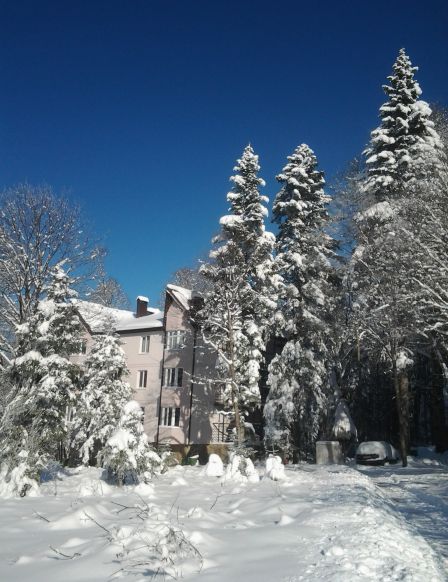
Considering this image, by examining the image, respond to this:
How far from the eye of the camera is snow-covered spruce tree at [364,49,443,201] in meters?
25.0

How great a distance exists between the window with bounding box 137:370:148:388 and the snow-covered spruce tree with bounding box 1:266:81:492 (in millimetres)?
19761

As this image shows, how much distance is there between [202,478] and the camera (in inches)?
623

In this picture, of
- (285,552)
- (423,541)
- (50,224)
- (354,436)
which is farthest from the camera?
(354,436)

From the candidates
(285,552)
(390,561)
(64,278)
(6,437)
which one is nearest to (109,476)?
(6,437)

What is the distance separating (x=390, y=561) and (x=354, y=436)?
22.9m

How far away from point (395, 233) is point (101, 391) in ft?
52.9

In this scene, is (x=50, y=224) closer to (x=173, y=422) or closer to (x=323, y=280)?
(x=323, y=280)

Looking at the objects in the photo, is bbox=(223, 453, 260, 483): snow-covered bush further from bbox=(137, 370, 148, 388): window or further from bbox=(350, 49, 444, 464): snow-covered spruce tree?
bbox=(137, 370, 148, 388): window

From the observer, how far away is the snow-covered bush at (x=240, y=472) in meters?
14.2

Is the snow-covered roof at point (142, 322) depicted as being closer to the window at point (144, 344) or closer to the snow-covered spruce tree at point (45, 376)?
the window at point (144, 344)

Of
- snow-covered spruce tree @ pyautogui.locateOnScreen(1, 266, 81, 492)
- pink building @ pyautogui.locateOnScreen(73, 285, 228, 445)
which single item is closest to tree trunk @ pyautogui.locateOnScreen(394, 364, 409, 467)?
pink building @ pyautogui.locateOnScreen(73, 285, 228, 445)

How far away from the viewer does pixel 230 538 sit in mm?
7020

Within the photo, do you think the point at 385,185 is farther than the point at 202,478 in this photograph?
Yes

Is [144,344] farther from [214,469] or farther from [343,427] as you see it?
[214,469]
